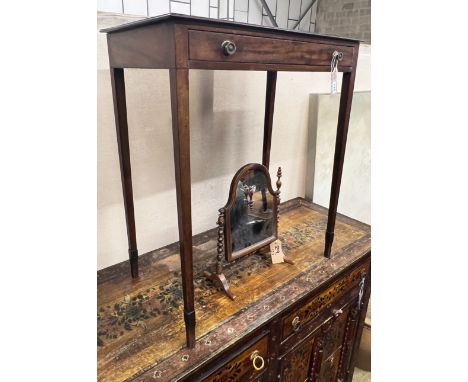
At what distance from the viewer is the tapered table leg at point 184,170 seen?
72 centimetres

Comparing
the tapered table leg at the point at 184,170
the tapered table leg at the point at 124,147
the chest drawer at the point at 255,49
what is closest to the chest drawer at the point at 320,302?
the tapered table leg at the point at 184,170

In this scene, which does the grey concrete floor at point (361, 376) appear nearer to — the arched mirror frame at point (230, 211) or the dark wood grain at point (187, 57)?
the arched mirror frame at point (230, 211)

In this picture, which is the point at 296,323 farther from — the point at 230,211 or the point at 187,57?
the point at 187,57

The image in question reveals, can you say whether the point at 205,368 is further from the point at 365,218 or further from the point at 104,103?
the point at 365,218

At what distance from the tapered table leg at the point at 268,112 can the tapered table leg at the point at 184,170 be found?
84cm

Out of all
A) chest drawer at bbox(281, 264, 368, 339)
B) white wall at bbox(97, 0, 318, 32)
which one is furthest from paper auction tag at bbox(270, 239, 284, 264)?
white wall at bbox(97, 0, 318, 32)

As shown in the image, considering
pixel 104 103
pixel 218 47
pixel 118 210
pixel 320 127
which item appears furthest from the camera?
pixel 320 127

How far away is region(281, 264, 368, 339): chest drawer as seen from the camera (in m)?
1.15

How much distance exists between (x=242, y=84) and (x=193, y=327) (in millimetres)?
1011

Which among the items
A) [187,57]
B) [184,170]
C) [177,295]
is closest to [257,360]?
[177,295]

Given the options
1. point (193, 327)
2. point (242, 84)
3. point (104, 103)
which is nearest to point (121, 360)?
point (193, 327)

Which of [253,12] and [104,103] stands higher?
[253,12]

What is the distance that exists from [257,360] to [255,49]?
90 cm

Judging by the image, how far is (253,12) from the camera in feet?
5.49
